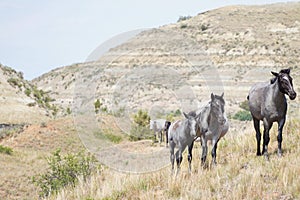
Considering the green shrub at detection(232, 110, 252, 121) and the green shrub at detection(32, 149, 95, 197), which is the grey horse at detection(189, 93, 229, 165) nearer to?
the green shrub at detection(32, 149, 95, 197)

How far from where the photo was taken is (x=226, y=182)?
792 centimetres

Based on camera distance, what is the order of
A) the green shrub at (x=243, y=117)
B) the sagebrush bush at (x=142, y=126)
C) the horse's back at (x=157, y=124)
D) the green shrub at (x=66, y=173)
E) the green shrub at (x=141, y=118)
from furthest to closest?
the green shrub at (x=243, y=117)
the green shrub at (x=141, y=118)
the sagebrush bush at (x=142, y=126)
the horse's back at (x=157, y=124)
the green shrub at (x=66, y=173)

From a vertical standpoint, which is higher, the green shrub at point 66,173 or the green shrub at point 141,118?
the green shrub at point 141,118

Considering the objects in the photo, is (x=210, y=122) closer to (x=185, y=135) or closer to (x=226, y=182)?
(x=185, y=135)

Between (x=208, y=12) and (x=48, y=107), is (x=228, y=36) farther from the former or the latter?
(x=48, y=107)

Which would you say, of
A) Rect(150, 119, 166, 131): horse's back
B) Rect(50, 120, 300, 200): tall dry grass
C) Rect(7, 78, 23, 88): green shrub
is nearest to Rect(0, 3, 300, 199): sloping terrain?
Rect(50, 120, 300, 200): tall dry grass

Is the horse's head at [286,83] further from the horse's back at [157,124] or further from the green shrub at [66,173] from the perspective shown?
the horse's back at [157,124]

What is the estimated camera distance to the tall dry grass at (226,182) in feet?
23.4

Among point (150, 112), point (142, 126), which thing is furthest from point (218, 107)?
point (150, 112)

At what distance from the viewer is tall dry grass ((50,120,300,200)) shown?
7133mm

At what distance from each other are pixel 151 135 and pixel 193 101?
16.4 metres

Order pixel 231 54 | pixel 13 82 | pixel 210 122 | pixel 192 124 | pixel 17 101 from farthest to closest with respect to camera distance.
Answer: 1. pixel 231 54
2. pixel 13 82
3. pixel 17 101
4. pixel 192 124
5. pixel 210 122

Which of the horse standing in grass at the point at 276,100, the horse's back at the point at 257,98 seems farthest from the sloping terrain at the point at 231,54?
the horse standing in grass at the point at 276,100

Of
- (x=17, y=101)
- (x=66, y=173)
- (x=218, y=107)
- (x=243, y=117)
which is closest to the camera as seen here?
(x=218, y=107)
